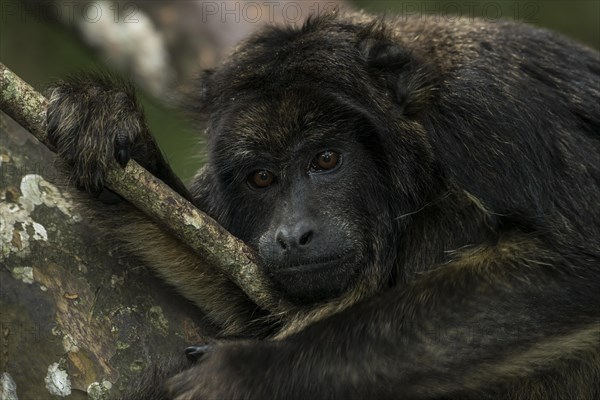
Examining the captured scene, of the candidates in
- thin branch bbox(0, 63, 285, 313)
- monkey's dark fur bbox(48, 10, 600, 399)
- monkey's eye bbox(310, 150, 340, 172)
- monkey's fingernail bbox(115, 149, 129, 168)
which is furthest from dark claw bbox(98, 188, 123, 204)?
monkey's eye bbox(310, 150, 340, 172)

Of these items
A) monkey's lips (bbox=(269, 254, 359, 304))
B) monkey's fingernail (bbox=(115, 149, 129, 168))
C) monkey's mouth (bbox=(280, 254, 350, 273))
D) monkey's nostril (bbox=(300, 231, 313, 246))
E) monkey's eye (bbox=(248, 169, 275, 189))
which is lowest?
monkey's lips (bbox=(269, 254, 359, 304))

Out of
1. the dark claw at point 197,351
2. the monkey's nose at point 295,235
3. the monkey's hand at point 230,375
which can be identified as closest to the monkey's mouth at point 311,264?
the monkey's nose at point 295,235

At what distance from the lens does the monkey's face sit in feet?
19.1

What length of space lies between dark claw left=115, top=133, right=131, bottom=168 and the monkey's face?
35.5 inches

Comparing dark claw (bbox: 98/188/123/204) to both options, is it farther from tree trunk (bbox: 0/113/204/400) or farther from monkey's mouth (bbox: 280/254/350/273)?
monkey's mouth (bbox: 280/254/350/273)

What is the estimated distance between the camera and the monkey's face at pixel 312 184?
5812 millimetres

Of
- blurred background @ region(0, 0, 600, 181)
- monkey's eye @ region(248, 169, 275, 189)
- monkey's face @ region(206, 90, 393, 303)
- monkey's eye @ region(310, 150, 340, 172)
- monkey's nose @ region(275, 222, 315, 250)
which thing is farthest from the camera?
blurred background @ region(0, 0, 600, 181)

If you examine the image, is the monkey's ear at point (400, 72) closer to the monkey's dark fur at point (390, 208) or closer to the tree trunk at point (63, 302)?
the monkey's dark fur at point (390, 208)

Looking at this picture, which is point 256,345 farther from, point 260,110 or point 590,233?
point 590,233

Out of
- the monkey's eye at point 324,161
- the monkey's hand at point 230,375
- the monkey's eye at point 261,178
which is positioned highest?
the monkey's eye at point 324,161

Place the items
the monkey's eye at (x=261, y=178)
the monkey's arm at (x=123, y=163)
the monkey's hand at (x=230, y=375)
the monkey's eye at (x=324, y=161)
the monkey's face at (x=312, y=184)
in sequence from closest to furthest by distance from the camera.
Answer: the monkey's hand at (x=230, y=375) < the monkey's arm at (x=123, y=163) < the monkey's face at (x=312, y=184) < the monkey's eye at (x=324, y=161) < the monkey's eye at (x=261, y=178)

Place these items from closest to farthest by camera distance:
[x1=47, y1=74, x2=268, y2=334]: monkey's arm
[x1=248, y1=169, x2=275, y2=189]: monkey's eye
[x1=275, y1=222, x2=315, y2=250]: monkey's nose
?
[x1=47, y1=74, x2=268, y2=334]: monkey's arm, [x1=275, y1=222, x2=315, y2=250]: monkey's nose, [x1=248, y1=169, x2=275, y2=189]: monkey's eye

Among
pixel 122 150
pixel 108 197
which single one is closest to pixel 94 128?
pixel 122 150

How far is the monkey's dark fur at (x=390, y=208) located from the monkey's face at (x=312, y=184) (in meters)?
0.01
